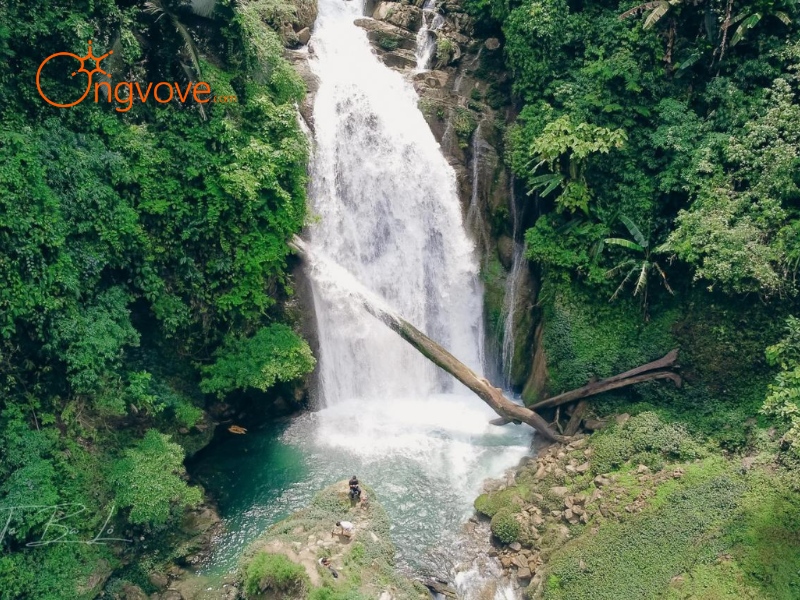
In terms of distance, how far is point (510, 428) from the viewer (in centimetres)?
1823

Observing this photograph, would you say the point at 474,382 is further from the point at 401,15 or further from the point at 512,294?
the point at 401,15

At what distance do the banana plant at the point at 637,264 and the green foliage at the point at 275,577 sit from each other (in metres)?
10.4

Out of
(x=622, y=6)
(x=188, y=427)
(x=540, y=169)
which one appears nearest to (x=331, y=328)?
(x=188, y=427)

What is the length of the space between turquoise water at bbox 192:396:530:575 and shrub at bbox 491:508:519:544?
0.95m

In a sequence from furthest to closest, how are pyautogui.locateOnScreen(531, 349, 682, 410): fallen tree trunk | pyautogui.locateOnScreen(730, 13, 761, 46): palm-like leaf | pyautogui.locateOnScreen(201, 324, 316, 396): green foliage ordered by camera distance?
1. pyautogui.locateOnScreen(201, 324, 316, 396): green foliage
2. pyautogui.locateOnScreen(531, 349, 682, 410): fallen tree trunk
3. pyautogui.locateOnScreen(730, 13, 761, 46): palm-like leaf

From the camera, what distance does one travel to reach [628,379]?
16531 millimetres

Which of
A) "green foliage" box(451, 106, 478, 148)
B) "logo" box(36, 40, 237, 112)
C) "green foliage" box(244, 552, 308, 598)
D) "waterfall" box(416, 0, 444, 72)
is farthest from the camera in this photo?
"waterfall" box(416, 0, 444, 72)

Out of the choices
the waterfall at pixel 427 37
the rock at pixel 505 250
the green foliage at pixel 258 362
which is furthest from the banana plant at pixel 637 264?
the waterfall at pixel 427 37

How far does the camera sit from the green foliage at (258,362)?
16356 millimetres

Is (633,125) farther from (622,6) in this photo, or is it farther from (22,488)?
(22,488)

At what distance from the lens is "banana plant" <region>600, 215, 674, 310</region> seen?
15.9m

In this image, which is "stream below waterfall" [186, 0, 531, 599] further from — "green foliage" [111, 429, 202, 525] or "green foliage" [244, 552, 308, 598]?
"green foliage" [244, 552, 308, 598]

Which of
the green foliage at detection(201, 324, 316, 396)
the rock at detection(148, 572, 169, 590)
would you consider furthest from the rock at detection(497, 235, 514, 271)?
the rock at detection(148, 572, 169, 590)

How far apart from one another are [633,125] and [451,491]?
11.2 m
